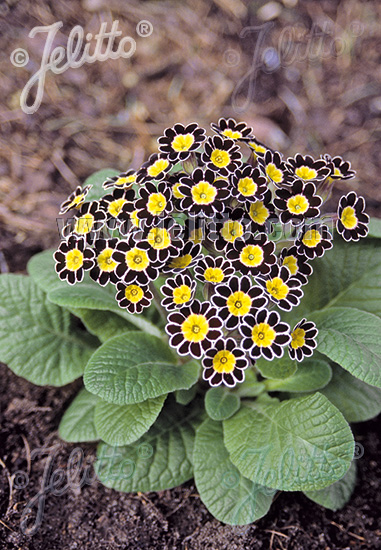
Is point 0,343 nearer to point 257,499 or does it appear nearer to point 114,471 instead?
point 114,471

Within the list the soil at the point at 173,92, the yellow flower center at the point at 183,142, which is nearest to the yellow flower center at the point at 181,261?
the yellow flower center at the point at 183,142

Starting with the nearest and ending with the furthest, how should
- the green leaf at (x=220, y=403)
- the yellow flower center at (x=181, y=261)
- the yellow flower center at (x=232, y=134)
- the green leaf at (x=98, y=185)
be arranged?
the yellow flower center at (x=181, y=261) < the yellow flower center at (x=232, y=134) < the green leaf at (x=220, y=403) < the green leaf at (x=98, y=185)

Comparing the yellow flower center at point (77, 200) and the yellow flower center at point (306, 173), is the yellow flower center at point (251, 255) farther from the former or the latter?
the yellow flower center at point (77, 200)

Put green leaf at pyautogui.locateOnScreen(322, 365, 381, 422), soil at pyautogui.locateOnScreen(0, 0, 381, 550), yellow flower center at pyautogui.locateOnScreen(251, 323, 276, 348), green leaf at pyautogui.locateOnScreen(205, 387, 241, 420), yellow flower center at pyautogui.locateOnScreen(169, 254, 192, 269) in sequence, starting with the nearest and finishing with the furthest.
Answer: yellow flower center at pyautogui.locateOnScreen(251, 323, 276, 348), yellow flower center at pyautogui.locateOnScreen(169, 254, 192, 269), green leaf at pyautogui.locateOnScreen(205, 387, 241, 420), green leaf at pyautogui.locateOnScreen(322, 365, 381, 422), soil at pyautogui.locateOnScreen(0, 0, 381, 550)

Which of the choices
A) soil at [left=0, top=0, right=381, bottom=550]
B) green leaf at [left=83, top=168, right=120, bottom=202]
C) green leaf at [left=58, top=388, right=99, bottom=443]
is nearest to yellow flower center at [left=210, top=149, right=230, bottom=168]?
green leaf at [left=83, top=168, right=120, bottom=202]

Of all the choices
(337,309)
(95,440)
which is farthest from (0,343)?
(337,309)

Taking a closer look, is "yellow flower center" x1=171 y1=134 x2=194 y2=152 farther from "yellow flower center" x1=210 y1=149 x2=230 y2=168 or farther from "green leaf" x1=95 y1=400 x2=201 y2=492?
"green leaf" x1=95 y1=400 x2=201 y2=492

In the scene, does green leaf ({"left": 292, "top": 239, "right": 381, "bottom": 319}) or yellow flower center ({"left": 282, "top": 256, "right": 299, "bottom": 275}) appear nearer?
yellow flower center ({"left": 282, "top": 256, "right": 299, "bottom": 275})
